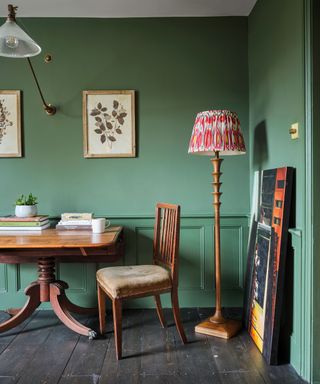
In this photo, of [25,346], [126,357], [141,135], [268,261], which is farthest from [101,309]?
[141,135]

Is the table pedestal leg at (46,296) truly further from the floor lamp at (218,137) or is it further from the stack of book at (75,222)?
the floor lamp at (218,137)

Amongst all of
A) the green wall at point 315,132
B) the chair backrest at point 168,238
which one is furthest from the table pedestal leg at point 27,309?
the green wall at point 315,132

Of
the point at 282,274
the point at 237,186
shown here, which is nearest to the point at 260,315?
the point at 282,274

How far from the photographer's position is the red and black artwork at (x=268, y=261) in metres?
1.90

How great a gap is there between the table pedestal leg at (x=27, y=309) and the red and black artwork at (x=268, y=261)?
1.53 metres

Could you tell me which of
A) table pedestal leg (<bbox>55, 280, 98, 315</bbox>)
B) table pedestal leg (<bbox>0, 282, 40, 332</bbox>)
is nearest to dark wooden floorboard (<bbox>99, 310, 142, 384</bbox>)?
table pedestal leg (<bbox>55, 280, 98, 315</bbox>)

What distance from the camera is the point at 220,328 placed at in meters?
2.32

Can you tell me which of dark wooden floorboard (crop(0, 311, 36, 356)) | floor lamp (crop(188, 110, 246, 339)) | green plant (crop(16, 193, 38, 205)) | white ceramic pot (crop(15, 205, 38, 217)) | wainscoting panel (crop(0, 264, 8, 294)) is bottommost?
dark wooden floorboard (crop(0, 311, 36, 356))

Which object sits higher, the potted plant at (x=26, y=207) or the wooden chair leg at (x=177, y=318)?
the potted plant at (x=26, y=207)

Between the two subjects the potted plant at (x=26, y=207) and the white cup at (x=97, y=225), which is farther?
the potted plant at (x=26, y=207)

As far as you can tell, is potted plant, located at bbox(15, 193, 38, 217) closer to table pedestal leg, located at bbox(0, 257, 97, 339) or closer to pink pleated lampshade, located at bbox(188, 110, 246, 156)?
table pedestal leg, located at bbox(0, 257, 97, 339)

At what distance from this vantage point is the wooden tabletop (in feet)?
6.53

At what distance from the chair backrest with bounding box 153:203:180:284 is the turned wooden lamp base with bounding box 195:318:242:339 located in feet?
1.44

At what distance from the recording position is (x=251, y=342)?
7.24 feet
